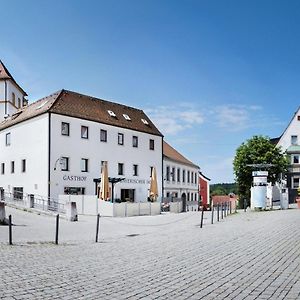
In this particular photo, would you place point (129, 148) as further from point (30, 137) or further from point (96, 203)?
point (96, 203)

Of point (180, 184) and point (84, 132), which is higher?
point (84, 132)

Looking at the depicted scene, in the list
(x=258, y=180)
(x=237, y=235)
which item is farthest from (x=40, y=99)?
(x=237, y=235)

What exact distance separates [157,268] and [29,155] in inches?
1254

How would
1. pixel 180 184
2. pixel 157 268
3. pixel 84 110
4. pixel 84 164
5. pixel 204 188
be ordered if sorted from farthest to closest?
pixel 204 188 < pixel 180 184 < pixel 84 110 < pixel 84 164 < pixel 157 268

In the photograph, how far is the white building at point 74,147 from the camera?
37.4m

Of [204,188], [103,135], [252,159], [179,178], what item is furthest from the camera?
[204,188]

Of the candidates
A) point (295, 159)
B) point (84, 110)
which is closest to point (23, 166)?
point (84, 110)

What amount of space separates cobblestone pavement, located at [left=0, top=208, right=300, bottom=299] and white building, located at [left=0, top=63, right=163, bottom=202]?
2195 cm

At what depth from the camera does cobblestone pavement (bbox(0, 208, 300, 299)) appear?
7.20 metres

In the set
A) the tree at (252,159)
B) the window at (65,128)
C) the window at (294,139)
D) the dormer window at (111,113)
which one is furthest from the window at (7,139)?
the window at (294,139)

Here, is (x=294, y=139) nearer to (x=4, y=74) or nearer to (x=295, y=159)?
(x=295, y=159)

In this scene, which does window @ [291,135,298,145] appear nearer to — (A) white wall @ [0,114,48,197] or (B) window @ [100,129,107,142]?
(B) window @ [100,129,107,142]

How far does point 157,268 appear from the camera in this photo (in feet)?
31.4

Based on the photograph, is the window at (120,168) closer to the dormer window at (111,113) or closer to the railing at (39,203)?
the dormer window at (111,113)
